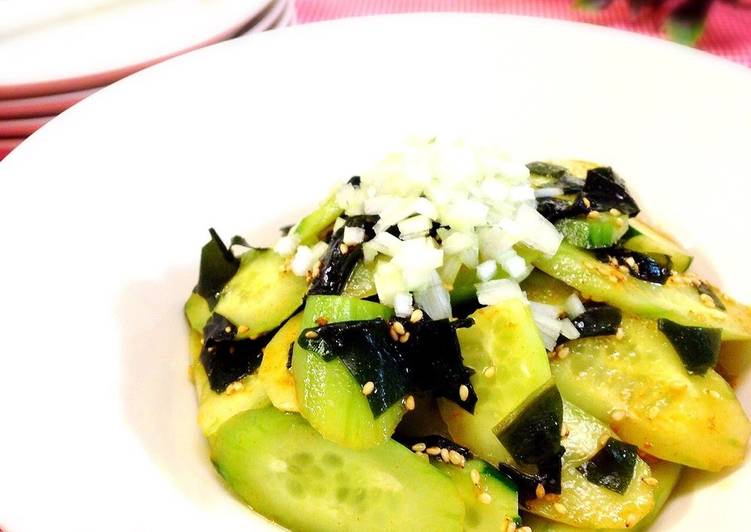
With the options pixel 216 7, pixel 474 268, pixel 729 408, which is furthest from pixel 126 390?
pixel 216 7

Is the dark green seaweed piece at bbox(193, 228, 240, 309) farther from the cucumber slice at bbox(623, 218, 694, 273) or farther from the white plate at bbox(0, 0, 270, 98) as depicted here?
the cucumber slice at bbox(623, 218, 694, 273)

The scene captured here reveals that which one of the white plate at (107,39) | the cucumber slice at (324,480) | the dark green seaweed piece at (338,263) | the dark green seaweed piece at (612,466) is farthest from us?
the white plate at (107,39)

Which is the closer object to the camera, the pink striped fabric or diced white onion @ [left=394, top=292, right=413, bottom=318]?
diced white onion @ [left=394, top=292, right=413, bottom=318]

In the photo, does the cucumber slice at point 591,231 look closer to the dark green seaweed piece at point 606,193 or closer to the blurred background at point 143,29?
the dark green seaweed piece at point 606,193

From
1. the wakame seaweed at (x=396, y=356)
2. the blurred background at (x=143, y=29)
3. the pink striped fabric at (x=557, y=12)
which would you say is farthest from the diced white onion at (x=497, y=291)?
the pink striped fabric at (x=557, y=12)

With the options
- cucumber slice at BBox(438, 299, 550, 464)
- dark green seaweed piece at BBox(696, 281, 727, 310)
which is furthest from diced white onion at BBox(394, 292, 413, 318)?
dark green seaweed piece at BBox(696, 281, 727, 310)

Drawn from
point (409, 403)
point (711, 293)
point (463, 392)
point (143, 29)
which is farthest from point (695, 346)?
point (143, 29)

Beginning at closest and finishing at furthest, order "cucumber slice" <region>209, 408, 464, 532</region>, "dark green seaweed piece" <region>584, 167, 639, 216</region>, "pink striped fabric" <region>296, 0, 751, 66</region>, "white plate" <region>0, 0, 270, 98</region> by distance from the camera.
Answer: "cucumber slice" <region>209, 408, 464, 532</region> < "dark green seaweed piece" <region>584, 167, 639, 216</region> < "white plate" <region>0, 0, 270, 98</region> < "pink striped fabric" <region>296, 0, 751, 66</region>

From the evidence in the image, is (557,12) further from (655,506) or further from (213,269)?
(655,506)
